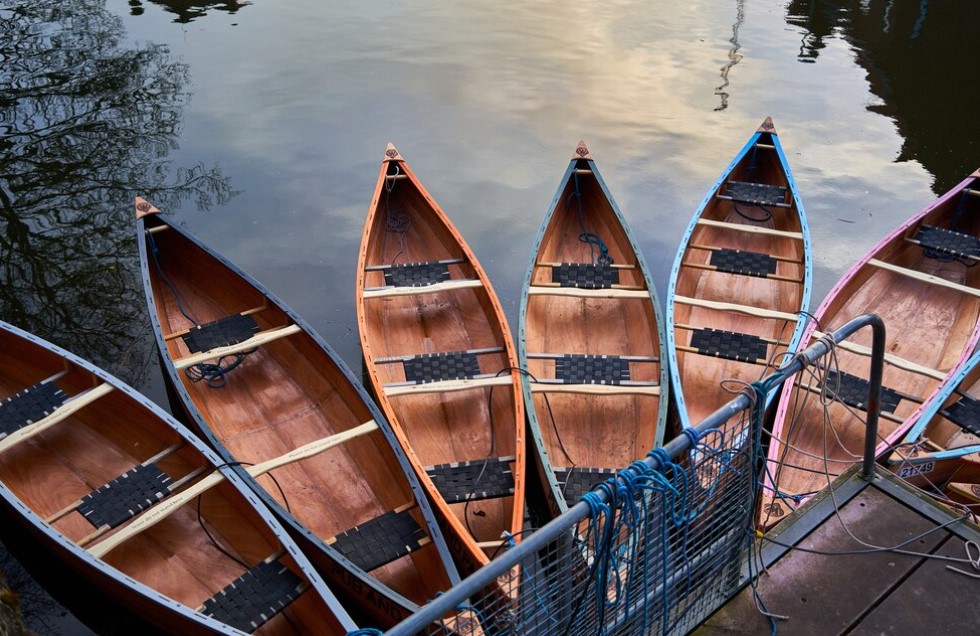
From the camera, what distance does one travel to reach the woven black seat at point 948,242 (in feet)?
30.0

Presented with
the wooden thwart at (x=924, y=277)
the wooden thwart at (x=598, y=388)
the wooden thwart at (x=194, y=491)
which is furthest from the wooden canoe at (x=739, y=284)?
the wooden thwart at (x=194, y=491)

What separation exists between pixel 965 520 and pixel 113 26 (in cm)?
1901

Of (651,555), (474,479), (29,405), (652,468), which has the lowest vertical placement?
(474,479)

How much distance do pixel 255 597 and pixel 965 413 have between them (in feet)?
21.9

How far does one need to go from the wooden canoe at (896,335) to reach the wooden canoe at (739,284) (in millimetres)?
478

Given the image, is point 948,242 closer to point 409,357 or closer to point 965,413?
point 965,413

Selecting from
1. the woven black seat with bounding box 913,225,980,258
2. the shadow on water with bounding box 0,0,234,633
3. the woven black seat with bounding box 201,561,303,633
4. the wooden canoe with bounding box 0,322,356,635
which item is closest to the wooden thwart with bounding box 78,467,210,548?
the wooden canoe with bounding box 0,322,356,635

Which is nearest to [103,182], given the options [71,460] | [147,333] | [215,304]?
[147,333]

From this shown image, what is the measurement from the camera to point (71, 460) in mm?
6973

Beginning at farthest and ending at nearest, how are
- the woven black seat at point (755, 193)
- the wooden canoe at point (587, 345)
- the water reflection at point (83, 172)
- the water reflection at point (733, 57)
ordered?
the water reflection at point (733, 57)
the woven black seat at point (755, 193)
the water reflection at point (83, 172)
the wooden canoe at point (587, 345)

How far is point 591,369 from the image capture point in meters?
7.59

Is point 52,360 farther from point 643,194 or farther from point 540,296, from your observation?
point 643,194

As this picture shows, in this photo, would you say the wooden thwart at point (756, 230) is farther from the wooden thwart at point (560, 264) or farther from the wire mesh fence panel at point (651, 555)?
the wire mesh fence panel at point (651, 555)

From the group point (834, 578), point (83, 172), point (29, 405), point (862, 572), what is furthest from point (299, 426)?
point (83, 172)
